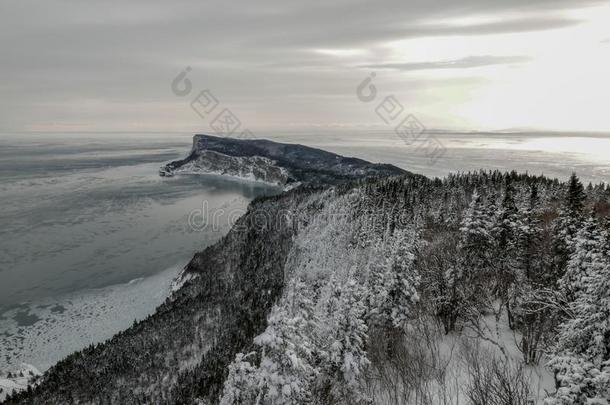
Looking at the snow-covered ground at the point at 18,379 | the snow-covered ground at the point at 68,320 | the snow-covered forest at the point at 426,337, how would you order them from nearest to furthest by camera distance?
1. the snow-covered forest at the point at 426,337
2. the snow-covered ground at the point at 18,379
3. the snow-covered ground at the point at 68,320

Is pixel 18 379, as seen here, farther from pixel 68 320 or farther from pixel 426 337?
pixel 426 337

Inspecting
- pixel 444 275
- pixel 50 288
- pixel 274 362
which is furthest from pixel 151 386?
pixel 274 362

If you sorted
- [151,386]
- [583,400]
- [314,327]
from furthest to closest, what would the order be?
[151,386] → [314,327] → [583,400]

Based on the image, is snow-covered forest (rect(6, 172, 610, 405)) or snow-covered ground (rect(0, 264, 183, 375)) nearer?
snow-covered forest (rect(6, 172, 610, 405))

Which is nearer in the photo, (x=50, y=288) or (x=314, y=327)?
(x=314, y=327)

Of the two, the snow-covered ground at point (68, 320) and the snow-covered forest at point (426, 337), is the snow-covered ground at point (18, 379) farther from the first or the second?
the snow-covered forest at point (426, 337)

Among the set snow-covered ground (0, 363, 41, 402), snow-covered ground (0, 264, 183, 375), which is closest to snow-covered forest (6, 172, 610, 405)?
snow-covered ground (0, 363, 41, 402)

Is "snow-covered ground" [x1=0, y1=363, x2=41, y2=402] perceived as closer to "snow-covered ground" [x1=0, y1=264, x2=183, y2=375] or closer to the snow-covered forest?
"snow-covered ground" [x1=0, y1=264, x2=183, y2=375]

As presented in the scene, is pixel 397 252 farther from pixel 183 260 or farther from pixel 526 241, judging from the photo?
pixel 183 260

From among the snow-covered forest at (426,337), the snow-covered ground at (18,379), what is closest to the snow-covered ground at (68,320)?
the snow-covered ground at (18,379)
